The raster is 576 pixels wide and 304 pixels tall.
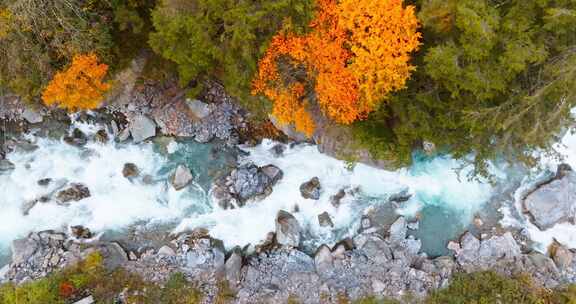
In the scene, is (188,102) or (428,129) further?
(188,102)

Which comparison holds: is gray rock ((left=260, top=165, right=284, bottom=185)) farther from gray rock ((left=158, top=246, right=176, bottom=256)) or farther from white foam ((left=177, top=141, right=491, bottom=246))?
gray rock ((left=158, top=246, right=176, bottom=256))

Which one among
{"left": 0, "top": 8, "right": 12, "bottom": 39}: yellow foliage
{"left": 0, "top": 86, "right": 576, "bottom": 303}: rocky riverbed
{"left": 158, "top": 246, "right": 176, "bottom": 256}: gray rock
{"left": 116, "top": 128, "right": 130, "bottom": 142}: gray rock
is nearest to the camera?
{"left": 0, "top": 8, "right": 12, "bottom": 39}: yellow foliage

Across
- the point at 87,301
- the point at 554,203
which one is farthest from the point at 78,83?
the point at 554,203

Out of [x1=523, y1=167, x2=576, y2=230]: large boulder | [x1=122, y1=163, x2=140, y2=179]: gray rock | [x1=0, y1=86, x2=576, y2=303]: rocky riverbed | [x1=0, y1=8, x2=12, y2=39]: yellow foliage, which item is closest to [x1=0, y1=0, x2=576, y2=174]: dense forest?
[x1=0, y1=8, x2=12, y2=39]: yellow foliage

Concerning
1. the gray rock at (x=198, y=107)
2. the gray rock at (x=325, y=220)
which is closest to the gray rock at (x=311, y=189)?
the gray rock at (x=325, y=220)

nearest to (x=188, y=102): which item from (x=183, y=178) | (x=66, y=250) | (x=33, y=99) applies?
(x=183, y=178)

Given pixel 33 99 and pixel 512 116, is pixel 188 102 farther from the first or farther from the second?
pixel 512 116

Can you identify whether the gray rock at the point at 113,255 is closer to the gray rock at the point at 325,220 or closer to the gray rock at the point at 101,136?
the gray rock at the point at 101,136
